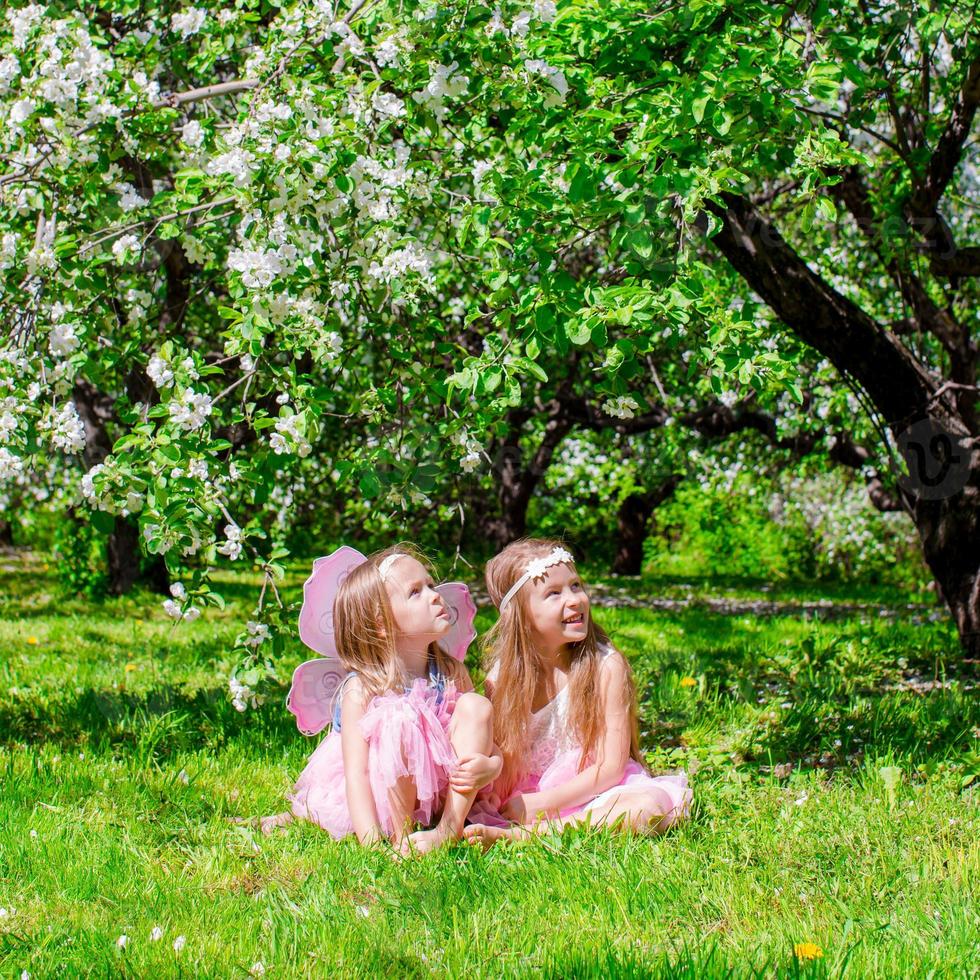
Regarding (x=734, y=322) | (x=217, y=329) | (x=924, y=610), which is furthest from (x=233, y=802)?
(x=924, y=610)

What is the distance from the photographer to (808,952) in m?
2.17

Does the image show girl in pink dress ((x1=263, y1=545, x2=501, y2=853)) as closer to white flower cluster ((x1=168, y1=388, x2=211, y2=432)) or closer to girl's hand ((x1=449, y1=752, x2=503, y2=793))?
girl's hand ((x1=449, y1=752, x2=503, y2=793))

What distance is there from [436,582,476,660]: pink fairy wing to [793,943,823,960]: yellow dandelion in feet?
5.01

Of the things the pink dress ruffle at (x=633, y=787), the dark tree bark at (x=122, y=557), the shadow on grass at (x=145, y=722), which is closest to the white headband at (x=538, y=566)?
the pink dress ruffle at (x=633, y=787)

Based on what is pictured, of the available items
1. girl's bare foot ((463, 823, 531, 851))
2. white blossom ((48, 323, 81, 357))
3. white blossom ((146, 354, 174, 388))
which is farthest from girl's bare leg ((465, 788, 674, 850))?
white blossom ((48, 323, 81, 357))

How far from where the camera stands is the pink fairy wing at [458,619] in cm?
347

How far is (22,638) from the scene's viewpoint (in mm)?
6516

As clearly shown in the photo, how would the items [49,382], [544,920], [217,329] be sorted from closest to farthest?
1. [544,920]
2. [49,382]
3. [217,329]

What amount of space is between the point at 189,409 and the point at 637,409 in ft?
4.35

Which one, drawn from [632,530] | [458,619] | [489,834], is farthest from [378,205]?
[632,530]

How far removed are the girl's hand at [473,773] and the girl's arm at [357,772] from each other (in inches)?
9.3

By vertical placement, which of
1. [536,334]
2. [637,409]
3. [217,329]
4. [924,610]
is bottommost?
[924,610]

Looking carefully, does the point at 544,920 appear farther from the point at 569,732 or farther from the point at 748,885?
the point at 569,732

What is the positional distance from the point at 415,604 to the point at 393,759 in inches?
18.0
